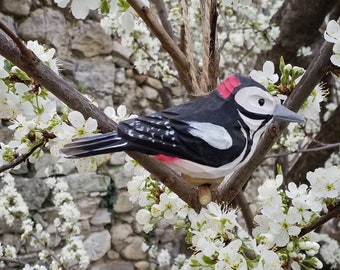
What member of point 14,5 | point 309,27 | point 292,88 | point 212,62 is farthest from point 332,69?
point 14,5

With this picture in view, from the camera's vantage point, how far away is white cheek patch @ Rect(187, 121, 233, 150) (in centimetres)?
53

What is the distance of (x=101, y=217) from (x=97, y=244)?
0.16 meters

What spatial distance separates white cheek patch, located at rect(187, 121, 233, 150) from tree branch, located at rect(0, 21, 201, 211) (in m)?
0.11

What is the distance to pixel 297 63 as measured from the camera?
1779 mm

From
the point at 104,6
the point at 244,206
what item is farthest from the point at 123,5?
the point at 244,206

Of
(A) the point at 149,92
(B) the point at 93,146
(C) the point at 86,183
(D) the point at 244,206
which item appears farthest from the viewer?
(A) the point at 149,92

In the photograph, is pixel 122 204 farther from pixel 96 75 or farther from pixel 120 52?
pixel 120 52

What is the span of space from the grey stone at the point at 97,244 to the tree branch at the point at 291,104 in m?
1.95

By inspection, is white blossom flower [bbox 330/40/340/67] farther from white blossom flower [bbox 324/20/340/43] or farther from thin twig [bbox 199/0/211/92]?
thin twig [bbox 199/0/211/92]

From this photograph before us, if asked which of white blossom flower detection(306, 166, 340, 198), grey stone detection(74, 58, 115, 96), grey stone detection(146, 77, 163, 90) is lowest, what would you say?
white blossom flower detection(306, 166, 340, 198)

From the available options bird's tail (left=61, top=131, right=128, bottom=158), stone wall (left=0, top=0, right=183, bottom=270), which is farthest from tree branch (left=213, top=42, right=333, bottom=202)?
stone wall (left=0, top=0, right=183, bottom=270)

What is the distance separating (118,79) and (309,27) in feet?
4.55

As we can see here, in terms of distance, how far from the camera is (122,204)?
107 inches

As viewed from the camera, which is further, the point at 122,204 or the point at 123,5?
the point at 122,204
